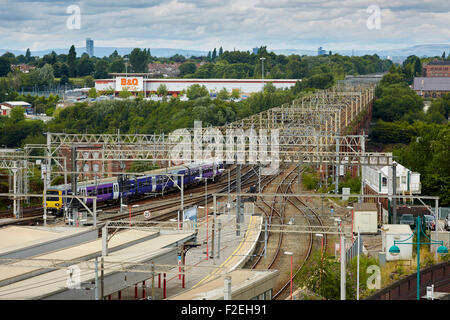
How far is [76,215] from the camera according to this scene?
2133cm

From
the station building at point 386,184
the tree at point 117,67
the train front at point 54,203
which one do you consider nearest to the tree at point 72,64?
the tree at point 117,67

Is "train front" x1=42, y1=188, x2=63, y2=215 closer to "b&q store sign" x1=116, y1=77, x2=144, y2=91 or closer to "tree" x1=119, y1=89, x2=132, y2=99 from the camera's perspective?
"tree" x1=119, y1=89, x2=132, y2=99

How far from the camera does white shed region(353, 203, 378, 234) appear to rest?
2066 centimetres

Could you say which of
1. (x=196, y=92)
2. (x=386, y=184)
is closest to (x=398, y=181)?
(x=386, y=184)

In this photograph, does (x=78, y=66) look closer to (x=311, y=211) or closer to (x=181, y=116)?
(x=181, y=116)

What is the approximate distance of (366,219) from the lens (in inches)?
819

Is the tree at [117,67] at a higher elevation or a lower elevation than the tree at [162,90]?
higher

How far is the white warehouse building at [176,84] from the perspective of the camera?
82.4 m

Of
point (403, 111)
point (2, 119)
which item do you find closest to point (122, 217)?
Answer: point (2, 119)

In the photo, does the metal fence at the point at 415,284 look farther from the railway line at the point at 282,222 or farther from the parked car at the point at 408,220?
the parked car at the point at 408,220

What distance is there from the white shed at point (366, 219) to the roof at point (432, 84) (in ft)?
217

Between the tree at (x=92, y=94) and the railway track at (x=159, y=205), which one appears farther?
the tree at (x=92, y=94)

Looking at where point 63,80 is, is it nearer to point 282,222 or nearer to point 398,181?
point 398,181

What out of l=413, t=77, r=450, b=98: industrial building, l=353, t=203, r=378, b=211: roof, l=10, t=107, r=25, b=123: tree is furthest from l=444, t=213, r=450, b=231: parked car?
l=413, t=77, r=450, b=98: industrial building
